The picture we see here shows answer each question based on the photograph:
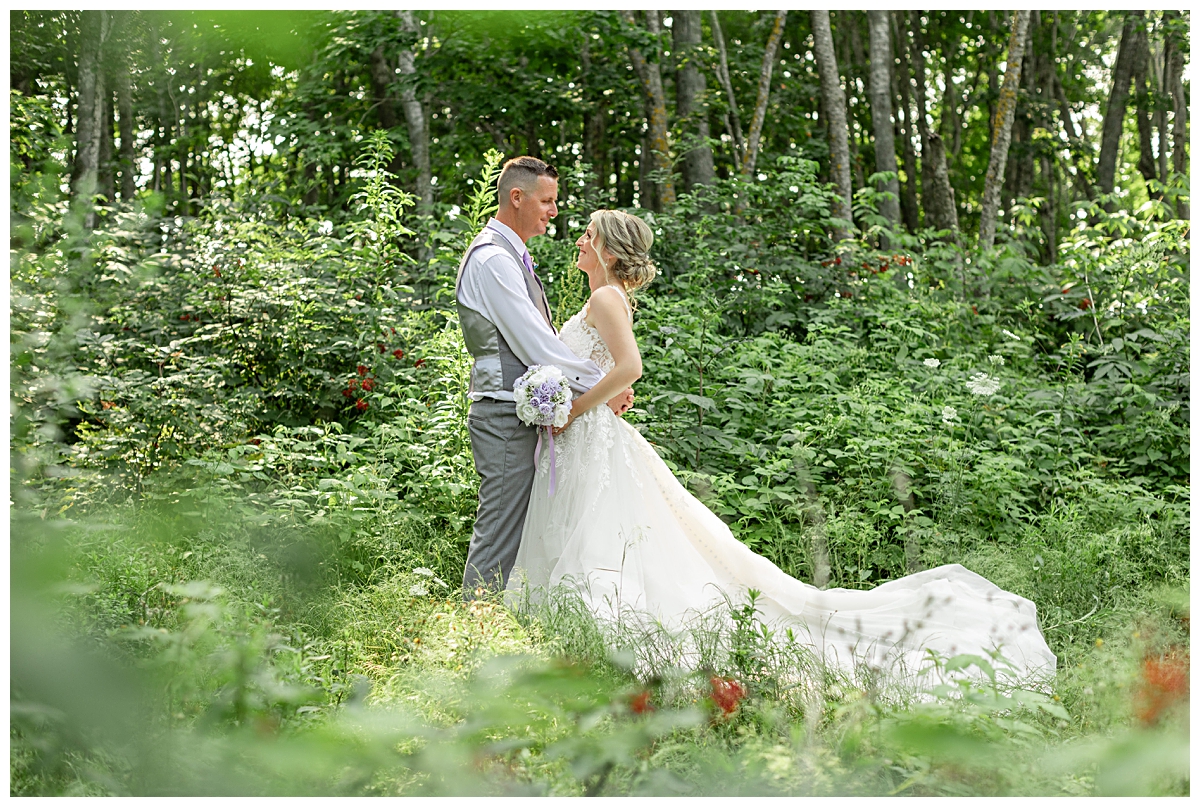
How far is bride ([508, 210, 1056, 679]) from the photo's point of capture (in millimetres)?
3588

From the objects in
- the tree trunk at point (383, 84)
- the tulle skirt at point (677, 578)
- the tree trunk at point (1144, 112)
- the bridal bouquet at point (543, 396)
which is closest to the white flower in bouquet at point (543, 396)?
the bridal bouquet at point (543, 396)

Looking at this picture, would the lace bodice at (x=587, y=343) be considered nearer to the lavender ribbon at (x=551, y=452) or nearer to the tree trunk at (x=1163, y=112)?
the lavender ribbon at (x=551, y=452)

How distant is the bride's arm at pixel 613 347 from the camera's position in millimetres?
3605

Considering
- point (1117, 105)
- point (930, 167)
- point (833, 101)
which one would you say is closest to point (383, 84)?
point (833, 101)

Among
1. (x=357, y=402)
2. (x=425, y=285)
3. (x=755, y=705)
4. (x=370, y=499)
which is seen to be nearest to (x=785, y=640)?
(x=755, y=705)

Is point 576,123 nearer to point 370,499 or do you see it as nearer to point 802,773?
point 370,499

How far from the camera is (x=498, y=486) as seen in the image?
373cm

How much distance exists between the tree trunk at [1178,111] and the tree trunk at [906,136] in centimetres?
352

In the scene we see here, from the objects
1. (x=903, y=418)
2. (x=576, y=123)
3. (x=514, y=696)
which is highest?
(x=576, y=123)

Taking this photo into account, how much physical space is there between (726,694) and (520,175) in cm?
215

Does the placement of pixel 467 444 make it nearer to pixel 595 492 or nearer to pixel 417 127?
pixel 595 492

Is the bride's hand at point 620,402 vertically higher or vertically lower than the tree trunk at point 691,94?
lower
